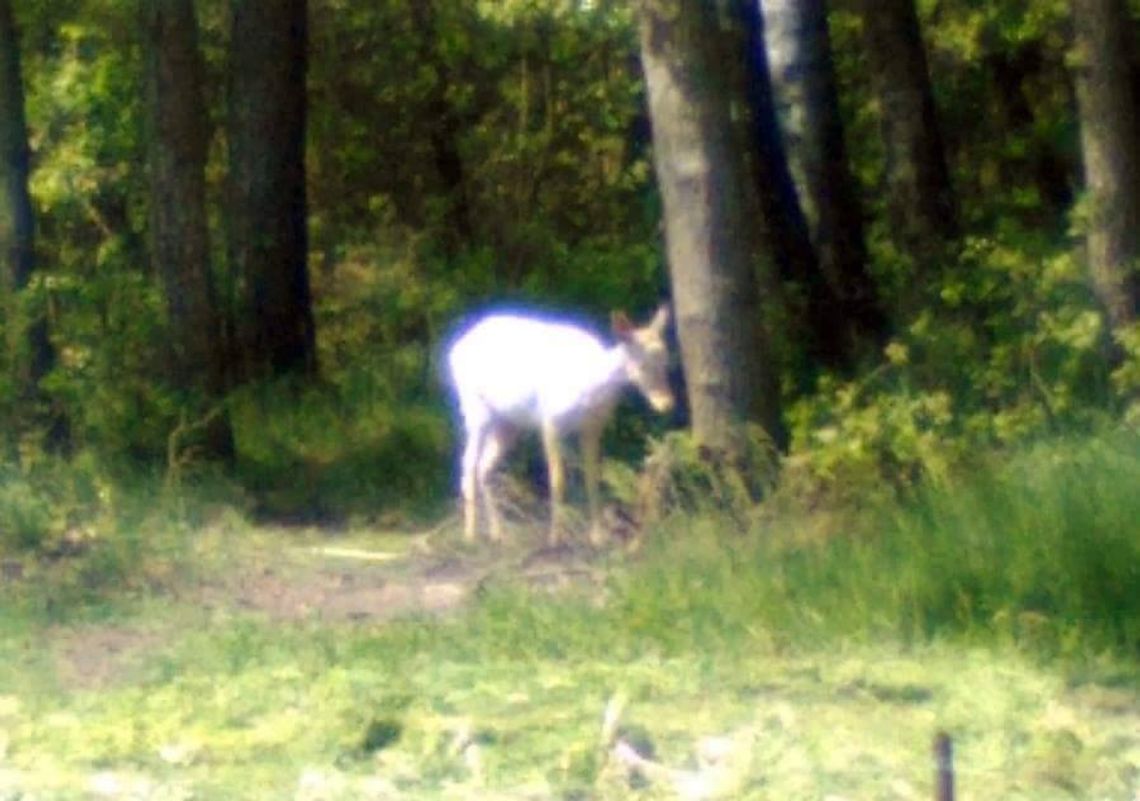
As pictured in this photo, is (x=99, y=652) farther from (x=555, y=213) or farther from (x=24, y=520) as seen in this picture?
(x=555, y=213)

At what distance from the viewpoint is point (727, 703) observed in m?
10.0

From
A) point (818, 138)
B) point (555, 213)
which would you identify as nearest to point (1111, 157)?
point (818, 138)

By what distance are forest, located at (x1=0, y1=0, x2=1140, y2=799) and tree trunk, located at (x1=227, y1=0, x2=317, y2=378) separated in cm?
4

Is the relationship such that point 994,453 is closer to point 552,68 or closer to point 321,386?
point 321,386

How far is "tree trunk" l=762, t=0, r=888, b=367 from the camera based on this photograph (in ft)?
66.3

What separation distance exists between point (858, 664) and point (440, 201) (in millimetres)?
16031

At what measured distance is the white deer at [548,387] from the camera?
1471cm

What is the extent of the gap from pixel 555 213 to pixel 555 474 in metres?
12.0

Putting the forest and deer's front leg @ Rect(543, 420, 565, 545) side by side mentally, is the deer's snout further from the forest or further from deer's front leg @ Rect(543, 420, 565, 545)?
deer's front leg @ Rect(543, 420, 565, 545)

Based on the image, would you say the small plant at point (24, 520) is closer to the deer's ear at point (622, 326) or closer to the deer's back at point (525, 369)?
the deer's back at point (525, 369)

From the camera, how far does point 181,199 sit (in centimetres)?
1738

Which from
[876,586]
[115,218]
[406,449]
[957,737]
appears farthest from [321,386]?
[957,737]

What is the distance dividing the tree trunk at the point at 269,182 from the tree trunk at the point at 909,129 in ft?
15.8

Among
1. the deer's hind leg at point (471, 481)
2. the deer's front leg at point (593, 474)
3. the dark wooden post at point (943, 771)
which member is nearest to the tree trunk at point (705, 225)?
the deer's front leg at point (593, 474)
